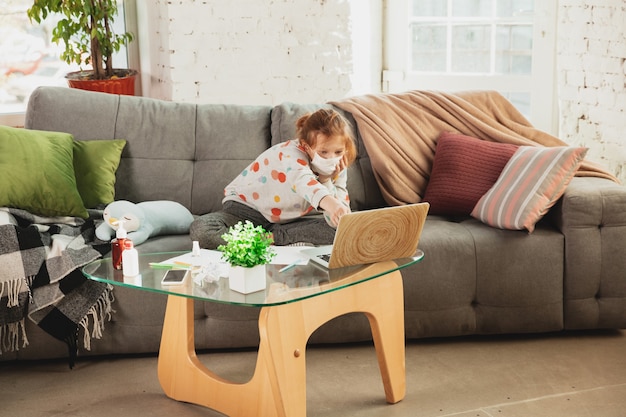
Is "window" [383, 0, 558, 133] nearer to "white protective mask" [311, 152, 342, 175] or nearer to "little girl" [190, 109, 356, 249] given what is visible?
"little girl" [190, 109, 356, 249]

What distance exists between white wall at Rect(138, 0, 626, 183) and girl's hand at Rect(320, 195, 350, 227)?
2054mm

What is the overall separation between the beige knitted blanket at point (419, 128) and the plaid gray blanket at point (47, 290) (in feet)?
3.90

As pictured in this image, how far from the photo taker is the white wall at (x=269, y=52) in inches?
167

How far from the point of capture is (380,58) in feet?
16.9

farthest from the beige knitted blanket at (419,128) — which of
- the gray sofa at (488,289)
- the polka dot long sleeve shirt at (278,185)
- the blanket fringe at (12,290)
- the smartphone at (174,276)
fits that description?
the blanket fringe at (12,290)

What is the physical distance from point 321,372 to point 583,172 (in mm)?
1324

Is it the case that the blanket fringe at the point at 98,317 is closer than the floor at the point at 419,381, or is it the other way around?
the floor at the point at 419,381

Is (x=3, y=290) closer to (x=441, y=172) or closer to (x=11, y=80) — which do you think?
(x=441, y=172)

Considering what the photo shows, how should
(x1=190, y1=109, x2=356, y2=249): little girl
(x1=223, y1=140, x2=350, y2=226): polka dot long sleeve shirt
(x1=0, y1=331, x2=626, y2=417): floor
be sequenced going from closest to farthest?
(x1=0, y1=331, x2=626, y2=417): floor, (x1=190, y1=109, x2=356, y2=249): little girl, (x1=223, y1=140, x2=350, y2=226): polka dot long sleeve shirt

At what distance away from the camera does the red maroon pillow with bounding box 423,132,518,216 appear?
308 centimetres

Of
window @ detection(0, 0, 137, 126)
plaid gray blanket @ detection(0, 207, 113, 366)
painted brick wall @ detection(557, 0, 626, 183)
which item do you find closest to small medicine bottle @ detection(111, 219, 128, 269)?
plaid gray blanket @ detection(0, 207, 113, 366)

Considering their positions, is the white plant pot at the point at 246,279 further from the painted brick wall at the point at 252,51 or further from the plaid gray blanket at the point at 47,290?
the painted brick wall at the point at 252,51

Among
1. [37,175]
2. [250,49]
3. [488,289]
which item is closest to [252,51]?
[250,49]

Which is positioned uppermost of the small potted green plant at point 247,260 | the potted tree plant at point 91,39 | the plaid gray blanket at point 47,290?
the potted tree plant at point 91,39
